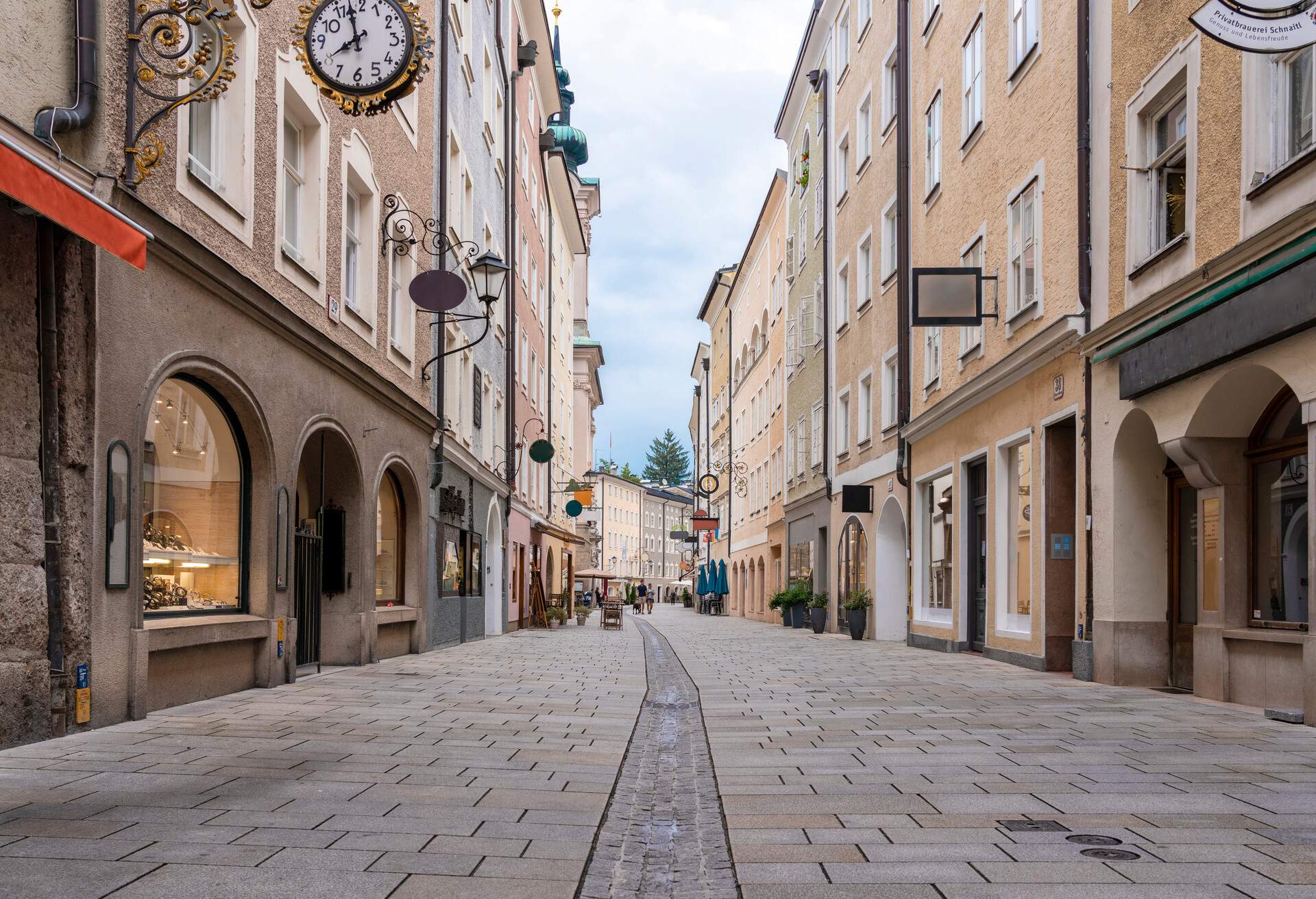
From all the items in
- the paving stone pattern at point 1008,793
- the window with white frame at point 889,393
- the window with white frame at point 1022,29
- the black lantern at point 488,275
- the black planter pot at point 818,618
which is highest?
the window with white frame at point 1022,29

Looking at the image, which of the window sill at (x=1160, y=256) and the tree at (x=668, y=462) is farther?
the tree at (x=668, y=462)

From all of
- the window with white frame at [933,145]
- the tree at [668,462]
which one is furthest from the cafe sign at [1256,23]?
the tree at [668,462]

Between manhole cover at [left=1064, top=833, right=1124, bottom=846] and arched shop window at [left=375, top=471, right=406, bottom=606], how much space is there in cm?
1262

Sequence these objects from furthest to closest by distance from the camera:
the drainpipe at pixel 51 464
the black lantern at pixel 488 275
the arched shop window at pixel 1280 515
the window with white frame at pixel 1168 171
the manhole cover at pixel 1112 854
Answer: the black lantern at pixel 488 275
the window with white frame at pixel 1168 171
the arched shop window at pixel 1280 515
the drainpipe at pixel 51 464
the manhole cover at pixel 1112 854

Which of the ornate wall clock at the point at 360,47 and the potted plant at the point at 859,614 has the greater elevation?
the ornate wall clock at the point at 360,47

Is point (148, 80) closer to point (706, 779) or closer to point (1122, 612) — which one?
point (706, 779)

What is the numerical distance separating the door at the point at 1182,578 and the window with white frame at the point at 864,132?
52.2 ft

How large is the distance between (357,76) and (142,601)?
4454 mm

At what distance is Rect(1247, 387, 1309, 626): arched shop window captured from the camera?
1028 cm

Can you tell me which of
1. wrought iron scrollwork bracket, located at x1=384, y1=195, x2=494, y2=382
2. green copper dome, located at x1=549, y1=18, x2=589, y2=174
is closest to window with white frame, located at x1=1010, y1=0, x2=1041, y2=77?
wrought iron scrollwork bracket, located at x1=384, y1=195, x2=494, y2=382

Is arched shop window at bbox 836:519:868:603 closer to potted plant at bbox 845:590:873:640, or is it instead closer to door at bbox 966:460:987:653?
potted plant at bbox 845:590:873:640

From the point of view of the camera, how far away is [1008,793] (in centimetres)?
636

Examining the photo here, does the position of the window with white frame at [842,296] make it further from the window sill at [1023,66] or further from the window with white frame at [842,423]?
the window sill at [1023,66]

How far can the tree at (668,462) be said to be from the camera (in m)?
148
